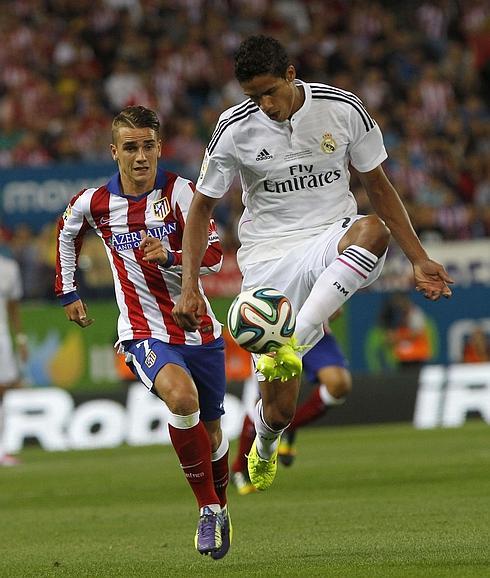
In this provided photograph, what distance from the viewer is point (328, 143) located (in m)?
7.20

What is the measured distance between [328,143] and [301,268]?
0.69 m

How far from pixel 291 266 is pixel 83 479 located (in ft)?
17.5

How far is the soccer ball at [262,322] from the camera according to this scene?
A: 6.51 metres

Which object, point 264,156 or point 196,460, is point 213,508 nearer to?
point 196,460

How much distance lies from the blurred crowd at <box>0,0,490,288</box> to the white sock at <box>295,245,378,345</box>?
472 inches

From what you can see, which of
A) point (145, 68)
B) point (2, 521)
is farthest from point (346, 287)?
point (145, 68)

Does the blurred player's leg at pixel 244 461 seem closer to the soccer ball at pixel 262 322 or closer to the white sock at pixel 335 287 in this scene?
the white sock at pixel 335 287

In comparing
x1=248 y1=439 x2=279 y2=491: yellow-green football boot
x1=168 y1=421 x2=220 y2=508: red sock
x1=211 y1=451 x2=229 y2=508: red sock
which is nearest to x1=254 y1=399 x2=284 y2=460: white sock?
x1=248 y1=439 x2=279 y2=491: yellow-green football boot

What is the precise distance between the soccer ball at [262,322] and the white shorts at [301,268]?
629mm

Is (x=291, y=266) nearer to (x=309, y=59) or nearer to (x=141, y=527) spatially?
(x=141, y=527)

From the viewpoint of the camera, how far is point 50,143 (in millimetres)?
20234

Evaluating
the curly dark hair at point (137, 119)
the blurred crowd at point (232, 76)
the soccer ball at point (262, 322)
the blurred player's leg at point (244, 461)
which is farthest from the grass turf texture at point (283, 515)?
the blurred crowd at point (232, 76)

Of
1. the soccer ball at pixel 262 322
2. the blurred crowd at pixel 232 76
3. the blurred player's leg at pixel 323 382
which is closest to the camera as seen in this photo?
the soccer ball at pixel 262 322

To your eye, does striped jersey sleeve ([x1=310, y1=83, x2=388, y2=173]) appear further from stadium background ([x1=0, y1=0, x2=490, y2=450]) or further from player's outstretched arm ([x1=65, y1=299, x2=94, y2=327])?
stadium background ([x1=0, y1=0, x2=490, y2=450])
